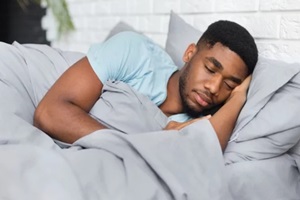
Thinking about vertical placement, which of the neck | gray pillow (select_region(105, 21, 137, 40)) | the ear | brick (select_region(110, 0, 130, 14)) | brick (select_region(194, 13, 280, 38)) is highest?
brick (select_region(194, 13, 280, 38))

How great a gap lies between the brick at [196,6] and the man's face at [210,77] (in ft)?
0.97

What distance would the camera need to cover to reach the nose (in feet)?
3.80

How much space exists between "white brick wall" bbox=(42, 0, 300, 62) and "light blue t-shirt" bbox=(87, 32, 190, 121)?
299mm

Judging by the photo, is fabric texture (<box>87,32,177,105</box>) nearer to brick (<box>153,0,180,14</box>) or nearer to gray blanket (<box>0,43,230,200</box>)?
gray blanket (<box>0,43,230,200</box>)

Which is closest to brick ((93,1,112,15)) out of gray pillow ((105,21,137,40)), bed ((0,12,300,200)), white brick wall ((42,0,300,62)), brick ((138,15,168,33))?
white brick wall ((42,0,300,62))

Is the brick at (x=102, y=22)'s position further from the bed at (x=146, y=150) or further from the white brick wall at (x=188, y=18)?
the bed at (x=146, y=150)

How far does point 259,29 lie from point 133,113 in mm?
521

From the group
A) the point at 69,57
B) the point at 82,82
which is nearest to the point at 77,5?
the point at 69,57

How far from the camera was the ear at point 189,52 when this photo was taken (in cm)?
128

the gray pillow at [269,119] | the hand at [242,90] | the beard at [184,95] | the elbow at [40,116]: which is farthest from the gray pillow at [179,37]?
the elbow at [40,116]

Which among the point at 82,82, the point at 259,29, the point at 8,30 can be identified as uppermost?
the point at 259,29

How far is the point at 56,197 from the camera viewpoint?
2.25 feet

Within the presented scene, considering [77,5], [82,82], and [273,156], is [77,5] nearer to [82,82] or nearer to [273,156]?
[82,82]

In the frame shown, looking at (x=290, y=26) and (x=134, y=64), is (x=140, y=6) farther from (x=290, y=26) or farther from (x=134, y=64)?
(x=290, y=26)
